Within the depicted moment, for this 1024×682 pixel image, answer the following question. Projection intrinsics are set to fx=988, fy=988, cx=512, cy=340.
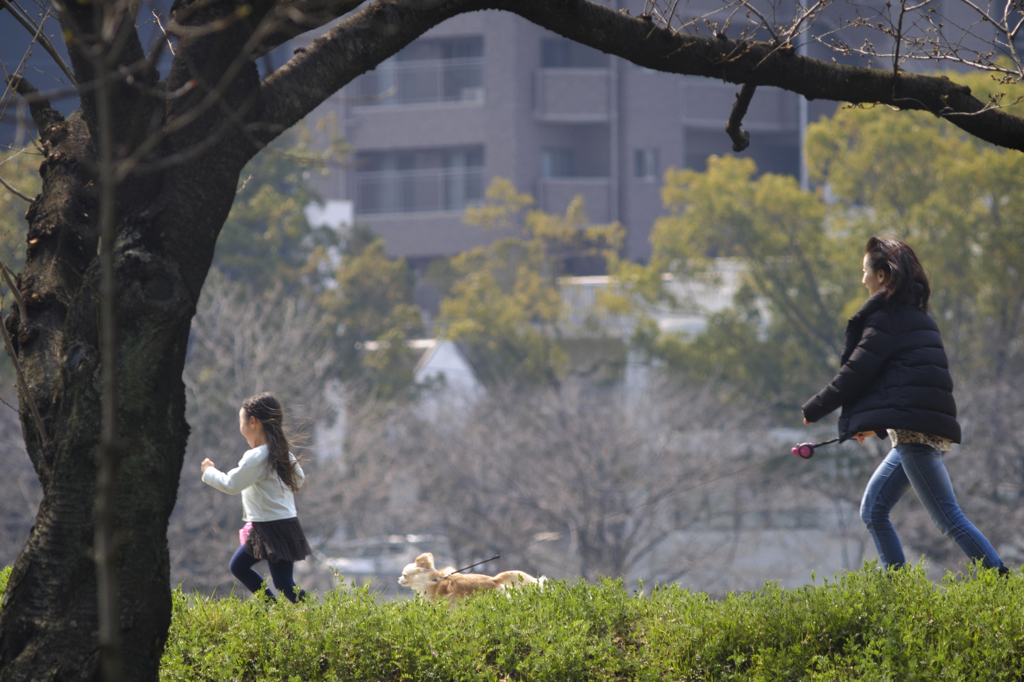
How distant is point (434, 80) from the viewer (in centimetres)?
3216

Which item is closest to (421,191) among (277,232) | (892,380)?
(277,232)

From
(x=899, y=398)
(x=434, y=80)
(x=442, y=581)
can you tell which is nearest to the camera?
(x=899, y=398)

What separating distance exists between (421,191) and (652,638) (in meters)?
29.7

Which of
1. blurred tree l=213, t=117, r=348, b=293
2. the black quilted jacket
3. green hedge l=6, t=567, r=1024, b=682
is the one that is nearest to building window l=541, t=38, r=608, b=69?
blurred tree l=213, t=117, r=348, b=293

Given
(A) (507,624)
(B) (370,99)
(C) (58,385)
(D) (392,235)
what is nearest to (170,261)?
(C) (58,385)

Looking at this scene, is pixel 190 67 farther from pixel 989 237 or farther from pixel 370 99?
pixel 989 237

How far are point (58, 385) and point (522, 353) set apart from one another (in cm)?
2327

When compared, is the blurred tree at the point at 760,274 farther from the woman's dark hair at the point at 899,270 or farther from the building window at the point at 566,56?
the woman's dark hair at the point at 899,270

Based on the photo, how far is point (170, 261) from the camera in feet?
10.7

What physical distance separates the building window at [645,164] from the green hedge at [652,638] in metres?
29.7

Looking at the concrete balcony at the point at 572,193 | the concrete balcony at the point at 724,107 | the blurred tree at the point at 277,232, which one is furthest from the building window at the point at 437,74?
the concrete balcony at the point at 724,107

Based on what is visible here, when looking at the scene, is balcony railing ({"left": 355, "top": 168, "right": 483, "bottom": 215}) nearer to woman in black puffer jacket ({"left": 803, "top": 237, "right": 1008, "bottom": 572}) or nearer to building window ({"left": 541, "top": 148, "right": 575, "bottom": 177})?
building window ({"left": 541, "top": 148, "right": 575, "bottom": 177})

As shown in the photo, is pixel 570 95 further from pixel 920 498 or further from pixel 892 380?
pixel 920 498

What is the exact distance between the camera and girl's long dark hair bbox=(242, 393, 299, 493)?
4.57 m
